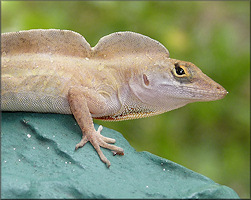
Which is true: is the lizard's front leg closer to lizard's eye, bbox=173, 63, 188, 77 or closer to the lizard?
the lizard

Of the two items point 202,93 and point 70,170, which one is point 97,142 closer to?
point 70,170

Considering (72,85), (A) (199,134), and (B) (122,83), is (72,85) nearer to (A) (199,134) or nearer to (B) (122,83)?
(B) (122,83)


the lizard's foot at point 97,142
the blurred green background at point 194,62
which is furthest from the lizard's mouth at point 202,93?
the blurred green background at point 194,62

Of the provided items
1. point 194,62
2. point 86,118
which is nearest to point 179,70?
point 86,118

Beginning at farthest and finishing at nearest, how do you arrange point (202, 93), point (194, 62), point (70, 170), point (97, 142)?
point (194, 62) < point (202, 93) < point (97, 142) < point (70, 170)

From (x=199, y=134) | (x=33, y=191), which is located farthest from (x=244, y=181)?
(x=33, y=191)

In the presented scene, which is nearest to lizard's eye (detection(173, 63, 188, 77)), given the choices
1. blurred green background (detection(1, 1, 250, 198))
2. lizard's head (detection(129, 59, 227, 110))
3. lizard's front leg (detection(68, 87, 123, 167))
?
lizard's head (detection(129, 59, 227, 110))

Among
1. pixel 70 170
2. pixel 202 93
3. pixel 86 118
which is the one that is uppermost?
pixel 202 93
